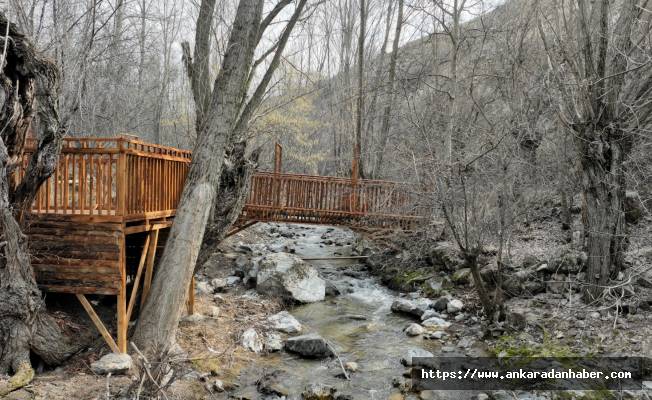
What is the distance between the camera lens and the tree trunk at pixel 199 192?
5.93 meters

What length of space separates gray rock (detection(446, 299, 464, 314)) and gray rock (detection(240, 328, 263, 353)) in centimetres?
387

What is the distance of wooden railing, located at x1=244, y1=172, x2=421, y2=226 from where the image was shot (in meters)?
12.1

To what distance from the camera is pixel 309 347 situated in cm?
685

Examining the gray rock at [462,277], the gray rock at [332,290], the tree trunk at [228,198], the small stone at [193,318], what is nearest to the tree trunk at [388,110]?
the gray rock at [332,290]

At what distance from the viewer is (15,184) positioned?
202 inches

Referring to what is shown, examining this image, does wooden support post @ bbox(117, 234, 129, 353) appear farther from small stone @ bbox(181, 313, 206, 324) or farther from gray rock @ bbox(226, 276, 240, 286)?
gray rock @ bbox(226, 276, 240, 286)

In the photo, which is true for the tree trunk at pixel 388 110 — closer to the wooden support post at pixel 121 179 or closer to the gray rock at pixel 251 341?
the gray rock at pixel 251 341

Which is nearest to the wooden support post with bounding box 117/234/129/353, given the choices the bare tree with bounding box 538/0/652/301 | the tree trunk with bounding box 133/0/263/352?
the tree trunk with bounding box 133/0/263/352

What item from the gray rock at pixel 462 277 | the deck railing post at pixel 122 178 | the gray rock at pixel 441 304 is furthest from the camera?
the gray rock at pixel 462 277

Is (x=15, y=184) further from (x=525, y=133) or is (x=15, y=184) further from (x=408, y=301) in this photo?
(x=525, y=133)

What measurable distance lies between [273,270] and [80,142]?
555cm

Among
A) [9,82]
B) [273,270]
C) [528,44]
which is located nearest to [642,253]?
[528,44]

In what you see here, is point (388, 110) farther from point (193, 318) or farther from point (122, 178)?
point (122, 178)

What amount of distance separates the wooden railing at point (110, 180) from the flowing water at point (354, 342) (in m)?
2.93
